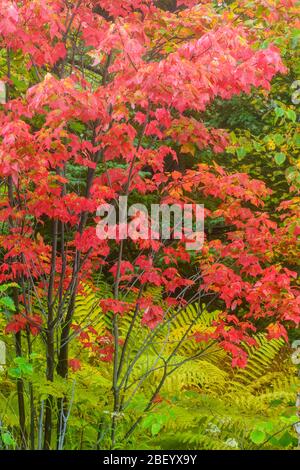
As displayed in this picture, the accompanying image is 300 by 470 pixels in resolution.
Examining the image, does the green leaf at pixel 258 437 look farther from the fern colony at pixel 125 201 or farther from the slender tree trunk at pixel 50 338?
the slender tree trunk at pixel 50 338

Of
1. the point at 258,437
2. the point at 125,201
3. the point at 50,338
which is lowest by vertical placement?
the point at 258,437

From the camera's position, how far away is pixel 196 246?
4.51m

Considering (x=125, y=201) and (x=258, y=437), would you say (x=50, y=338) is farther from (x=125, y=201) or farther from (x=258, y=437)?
(x=258, y=437)

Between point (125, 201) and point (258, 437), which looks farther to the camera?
point (125, 201)

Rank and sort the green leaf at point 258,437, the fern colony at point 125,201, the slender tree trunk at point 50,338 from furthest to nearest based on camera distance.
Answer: the slender tree trunk at point 50,338 < the green leaf at point 258,437 < the fern colony at point 125,201

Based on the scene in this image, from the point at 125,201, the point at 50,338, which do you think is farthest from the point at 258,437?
the point at 125,201

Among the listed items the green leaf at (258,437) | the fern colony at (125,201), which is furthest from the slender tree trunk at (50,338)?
the green leaf at (258,437)

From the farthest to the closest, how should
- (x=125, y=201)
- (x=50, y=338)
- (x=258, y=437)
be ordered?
(x=50, y=338), (x=125, y=201), (x=258, y=437)


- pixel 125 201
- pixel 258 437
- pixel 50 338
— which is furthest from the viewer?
pixel 50 338

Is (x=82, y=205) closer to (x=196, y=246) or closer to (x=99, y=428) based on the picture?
(x=196, y=246)

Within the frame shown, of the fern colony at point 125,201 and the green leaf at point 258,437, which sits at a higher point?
the fern colony at point 125,201

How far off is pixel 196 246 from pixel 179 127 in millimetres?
962
